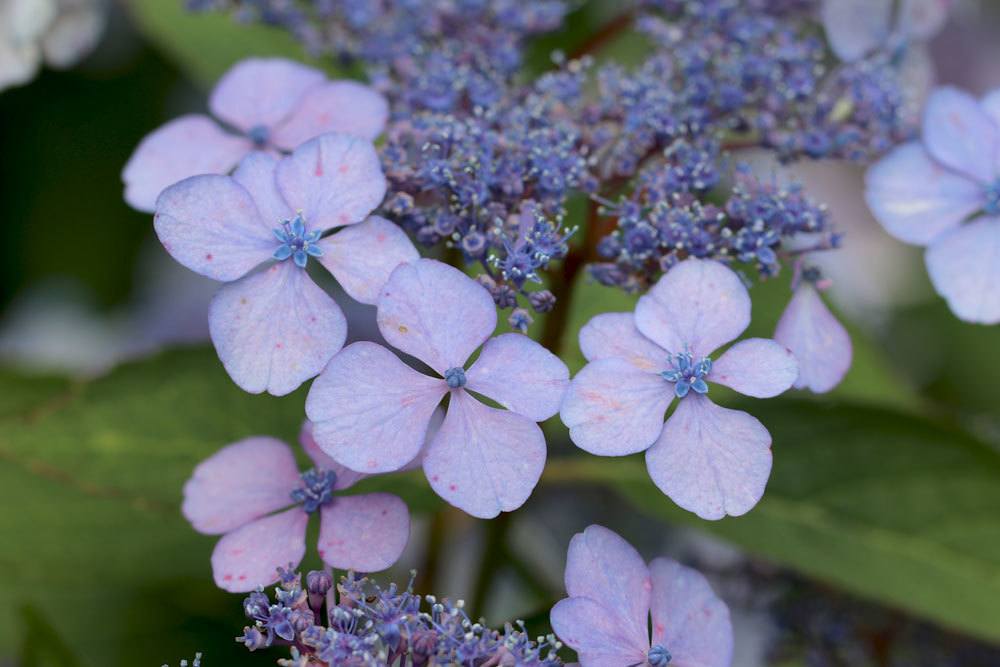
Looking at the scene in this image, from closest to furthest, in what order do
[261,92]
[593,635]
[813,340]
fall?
[593,635], [813,340], [261,92]

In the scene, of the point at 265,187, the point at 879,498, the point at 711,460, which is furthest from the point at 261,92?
the point at 879,498

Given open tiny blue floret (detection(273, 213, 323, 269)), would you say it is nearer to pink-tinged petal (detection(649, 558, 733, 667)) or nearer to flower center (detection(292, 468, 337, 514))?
flower center (detection(292, 468, 337, 514))

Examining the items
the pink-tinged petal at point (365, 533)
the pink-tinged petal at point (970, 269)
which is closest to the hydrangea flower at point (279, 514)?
the pink-tinged petal at point (365, 533)

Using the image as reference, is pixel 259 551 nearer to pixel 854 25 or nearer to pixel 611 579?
pixel 611 579

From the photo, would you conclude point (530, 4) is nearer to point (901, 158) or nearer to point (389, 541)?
point (901, 158)

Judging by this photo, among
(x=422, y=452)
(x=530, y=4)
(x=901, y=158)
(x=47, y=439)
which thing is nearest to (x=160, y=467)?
(x=47, y=439)

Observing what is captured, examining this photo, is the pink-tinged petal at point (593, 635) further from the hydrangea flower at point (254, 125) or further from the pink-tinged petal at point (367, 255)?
the hydrangea flower at point (254, 125)
